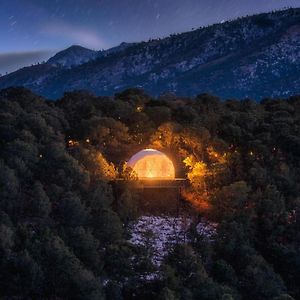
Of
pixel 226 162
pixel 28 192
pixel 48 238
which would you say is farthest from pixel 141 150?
pixel 48 238

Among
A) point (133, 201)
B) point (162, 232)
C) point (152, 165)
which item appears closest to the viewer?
point (162, 232)

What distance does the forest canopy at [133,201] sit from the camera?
2541cm

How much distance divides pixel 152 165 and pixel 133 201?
20.2 ft

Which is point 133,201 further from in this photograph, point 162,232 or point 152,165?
point 152,165

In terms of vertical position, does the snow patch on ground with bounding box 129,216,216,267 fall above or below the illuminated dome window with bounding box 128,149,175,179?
below

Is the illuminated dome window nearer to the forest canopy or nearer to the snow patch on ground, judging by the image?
the forest canopy

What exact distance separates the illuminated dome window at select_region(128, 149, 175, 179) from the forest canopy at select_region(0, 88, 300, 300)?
150 centimetres

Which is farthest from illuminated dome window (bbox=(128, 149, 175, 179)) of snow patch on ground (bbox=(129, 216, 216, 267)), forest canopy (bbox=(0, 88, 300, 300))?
snow patch on ground (bbox=(129, 216, 216, 267))

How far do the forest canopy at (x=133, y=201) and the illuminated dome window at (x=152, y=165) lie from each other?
1.50 m

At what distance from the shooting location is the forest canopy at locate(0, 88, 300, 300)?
83.4ft

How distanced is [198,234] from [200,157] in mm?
10342

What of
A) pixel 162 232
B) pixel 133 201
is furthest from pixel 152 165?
pixel 162 232

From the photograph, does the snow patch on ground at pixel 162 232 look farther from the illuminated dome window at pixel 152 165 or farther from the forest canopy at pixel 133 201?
the illuminated dome window at pixel 152 165

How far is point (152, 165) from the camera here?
40.8m
